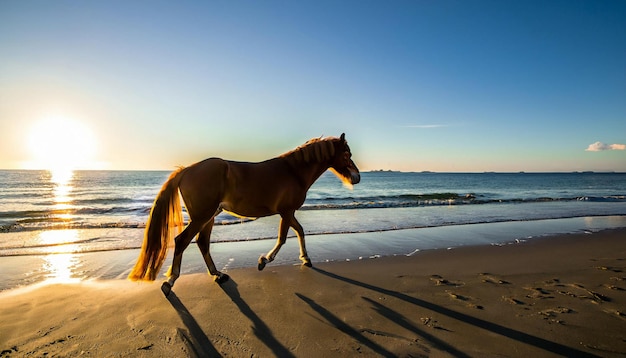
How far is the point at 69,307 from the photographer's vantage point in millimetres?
3525

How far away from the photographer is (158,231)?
390cm

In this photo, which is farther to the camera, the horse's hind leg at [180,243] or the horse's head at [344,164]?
the horse's head at [344,164]

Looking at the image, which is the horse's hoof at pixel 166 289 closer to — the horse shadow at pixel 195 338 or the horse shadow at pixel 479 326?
the horse shadow at pixel 195 338

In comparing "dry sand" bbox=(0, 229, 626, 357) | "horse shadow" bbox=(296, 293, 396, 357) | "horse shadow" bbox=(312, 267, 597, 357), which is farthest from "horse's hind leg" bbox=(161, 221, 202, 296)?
"horse shadow" bbox=(312, 267, 597, 357)

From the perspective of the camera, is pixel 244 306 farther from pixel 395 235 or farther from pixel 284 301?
pixel 395 235

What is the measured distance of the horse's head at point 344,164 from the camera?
17.6 feet

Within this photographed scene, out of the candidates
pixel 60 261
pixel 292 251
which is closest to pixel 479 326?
pixel 292 251

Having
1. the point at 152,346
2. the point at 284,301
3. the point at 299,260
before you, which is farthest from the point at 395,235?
the point at 152,346

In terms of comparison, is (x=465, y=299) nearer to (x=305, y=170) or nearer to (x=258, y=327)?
(x=258, y=327)

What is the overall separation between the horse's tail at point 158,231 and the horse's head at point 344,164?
2.56 m

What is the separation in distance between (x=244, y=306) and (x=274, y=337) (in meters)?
0.86

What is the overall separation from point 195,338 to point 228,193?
6.43 feet

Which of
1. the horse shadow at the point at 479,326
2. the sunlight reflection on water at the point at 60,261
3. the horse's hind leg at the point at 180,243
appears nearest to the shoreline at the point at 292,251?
the sunlight reflection on water at the point at 60,261

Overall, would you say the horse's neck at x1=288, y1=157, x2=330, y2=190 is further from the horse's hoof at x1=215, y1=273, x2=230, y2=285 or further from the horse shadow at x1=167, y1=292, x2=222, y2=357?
the horse shadow at x1=167, y1=292, x2=222, y2=357
